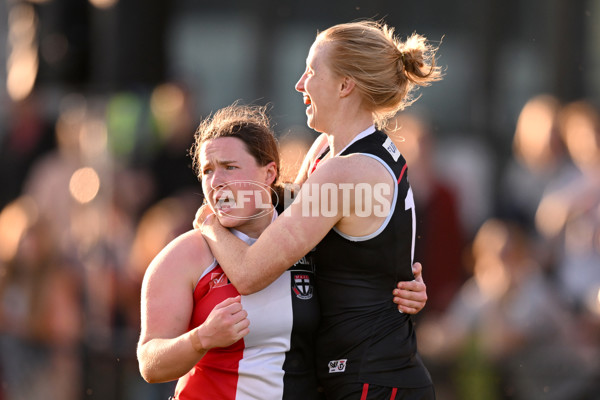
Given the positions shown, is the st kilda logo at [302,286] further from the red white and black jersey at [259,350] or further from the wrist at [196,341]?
the wrist at [196,341]

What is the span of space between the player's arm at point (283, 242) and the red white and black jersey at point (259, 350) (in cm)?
9

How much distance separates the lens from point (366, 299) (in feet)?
10.6

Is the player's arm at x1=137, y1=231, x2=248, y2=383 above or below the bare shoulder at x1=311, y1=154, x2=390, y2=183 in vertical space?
below

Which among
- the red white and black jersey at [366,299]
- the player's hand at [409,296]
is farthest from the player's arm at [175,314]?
the player's hand at [409,296]

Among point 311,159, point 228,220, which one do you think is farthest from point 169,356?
point 311,159

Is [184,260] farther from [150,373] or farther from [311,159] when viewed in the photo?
[311,159]

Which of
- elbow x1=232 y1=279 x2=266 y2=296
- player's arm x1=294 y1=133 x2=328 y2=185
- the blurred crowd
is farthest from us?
the blurred crowd

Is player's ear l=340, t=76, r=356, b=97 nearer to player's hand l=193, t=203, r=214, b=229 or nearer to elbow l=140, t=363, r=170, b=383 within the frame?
player's hand l=193, t=203, r=214, b=229

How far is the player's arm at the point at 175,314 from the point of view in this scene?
9.59ft

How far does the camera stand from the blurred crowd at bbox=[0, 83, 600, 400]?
225 inches

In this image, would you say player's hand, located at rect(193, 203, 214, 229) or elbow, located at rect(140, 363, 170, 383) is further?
player's hand, located at rect(193, 203, 214, 229)

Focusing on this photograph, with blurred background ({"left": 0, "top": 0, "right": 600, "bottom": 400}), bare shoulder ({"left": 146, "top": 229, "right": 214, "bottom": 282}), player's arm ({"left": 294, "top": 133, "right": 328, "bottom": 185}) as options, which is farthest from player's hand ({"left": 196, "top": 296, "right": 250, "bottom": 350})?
blurred background ({"left": 0, "top": 0, "right": 600, "bottom": 400})

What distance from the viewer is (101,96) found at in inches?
274

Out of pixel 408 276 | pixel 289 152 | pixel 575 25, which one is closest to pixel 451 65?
pixel 575 25
